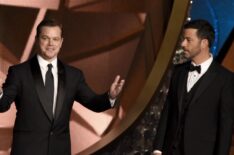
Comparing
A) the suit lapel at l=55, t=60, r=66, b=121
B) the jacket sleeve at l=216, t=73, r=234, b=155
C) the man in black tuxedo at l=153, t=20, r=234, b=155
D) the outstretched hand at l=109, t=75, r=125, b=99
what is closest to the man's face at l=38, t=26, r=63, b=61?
the suit lapel at l=55, t=60, r=66, b=121

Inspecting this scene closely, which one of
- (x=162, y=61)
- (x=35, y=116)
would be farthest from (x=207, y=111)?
(x=162, y=61)

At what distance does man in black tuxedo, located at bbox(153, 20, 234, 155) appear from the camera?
2.73 metres

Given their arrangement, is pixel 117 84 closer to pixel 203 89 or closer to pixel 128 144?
pixel 203 89

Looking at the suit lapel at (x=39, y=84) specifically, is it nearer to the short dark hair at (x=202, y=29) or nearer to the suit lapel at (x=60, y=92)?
the suit lapel at (x=60, y=92)

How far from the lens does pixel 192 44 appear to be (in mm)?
2783

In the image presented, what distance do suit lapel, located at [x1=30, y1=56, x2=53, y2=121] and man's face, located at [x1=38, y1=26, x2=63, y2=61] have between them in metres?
0.09

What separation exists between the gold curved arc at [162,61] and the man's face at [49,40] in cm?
135

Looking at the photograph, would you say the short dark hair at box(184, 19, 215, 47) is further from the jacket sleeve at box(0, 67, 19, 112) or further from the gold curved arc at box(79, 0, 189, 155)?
the gold curved arc at box(79, 0, 189, 155)

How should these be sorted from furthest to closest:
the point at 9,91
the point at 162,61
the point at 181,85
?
the point at 162,61
the point at 181,85
the point at 9,91

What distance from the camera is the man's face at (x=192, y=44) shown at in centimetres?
278

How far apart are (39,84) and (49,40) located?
205mm

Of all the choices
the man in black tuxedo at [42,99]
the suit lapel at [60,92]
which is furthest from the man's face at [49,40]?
the suit lapel at [60,92]

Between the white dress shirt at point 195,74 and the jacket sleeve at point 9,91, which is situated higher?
the white dress shirt at point 195,74

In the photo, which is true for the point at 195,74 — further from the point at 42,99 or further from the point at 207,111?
the point at 42,99
